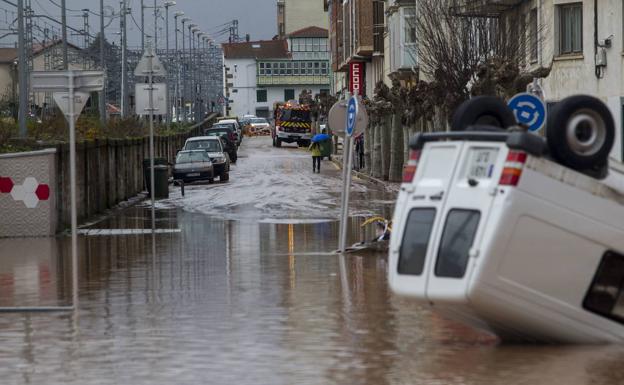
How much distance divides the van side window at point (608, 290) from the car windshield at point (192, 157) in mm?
40666

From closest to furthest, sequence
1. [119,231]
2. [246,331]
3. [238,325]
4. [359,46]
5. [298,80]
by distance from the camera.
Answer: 1. [246,331]
2. [238,325]
3. [119,231]
4. [359,46]
5. [298,80]

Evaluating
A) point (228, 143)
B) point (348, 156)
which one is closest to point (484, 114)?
point (348, 156)

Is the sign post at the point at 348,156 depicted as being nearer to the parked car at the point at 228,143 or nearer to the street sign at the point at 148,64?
the street sign at the point at 148,64

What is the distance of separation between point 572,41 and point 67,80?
22.1 m

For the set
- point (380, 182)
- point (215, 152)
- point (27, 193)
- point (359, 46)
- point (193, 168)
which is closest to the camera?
point (27, 193)

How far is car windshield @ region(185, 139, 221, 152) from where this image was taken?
5644 centimetres

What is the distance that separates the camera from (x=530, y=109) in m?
19.8

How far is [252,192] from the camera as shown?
4472 centimetres

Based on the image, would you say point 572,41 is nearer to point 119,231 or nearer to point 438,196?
point 119,231

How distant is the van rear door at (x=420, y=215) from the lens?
37.1ft

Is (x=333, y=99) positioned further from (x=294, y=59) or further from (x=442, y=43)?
(x=294, y=59)

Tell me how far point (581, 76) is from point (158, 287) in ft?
64.0

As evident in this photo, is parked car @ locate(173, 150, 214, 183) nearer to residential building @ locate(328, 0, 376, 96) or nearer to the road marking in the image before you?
residential building @ locate(328, 0, 376, 96)

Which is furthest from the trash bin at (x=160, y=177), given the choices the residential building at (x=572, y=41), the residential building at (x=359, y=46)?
the residential building at (x=359, y=46)
